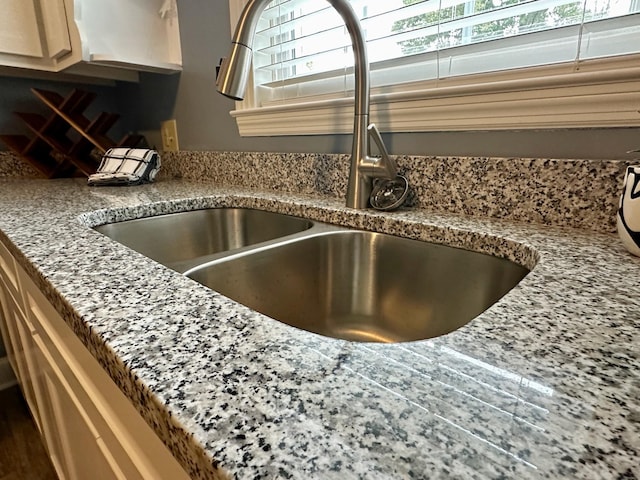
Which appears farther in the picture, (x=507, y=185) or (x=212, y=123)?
(x=212, y=123)

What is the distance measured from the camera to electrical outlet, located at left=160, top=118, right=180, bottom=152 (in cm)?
159

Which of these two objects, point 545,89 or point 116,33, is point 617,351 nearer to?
point 545,89

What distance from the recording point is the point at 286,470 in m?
0.19

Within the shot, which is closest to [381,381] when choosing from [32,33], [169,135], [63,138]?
[169,135]

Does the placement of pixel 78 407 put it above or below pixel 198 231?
below

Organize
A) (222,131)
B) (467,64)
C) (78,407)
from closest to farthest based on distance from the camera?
(78,407)
(467,64)
(222,131)

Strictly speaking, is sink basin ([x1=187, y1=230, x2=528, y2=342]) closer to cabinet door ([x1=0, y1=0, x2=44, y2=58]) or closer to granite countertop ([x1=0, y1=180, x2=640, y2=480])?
granite countertop ([x1=0, y1=180, x2=640, y2=480])

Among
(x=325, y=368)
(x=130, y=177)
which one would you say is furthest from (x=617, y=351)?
(x=130, y=177)

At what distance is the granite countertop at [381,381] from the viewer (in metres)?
0.20

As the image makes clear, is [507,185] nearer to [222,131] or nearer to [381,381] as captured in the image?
[381,381]

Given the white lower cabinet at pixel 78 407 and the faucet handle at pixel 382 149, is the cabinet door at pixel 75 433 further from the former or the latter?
the faucet handle at pixel 382 149

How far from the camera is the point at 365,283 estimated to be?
29.5 inches

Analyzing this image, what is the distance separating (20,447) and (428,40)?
1692 millimetres

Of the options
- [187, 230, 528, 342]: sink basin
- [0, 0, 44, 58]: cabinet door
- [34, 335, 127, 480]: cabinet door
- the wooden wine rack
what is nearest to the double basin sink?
[187, 230, 528, 342]: sink basin
